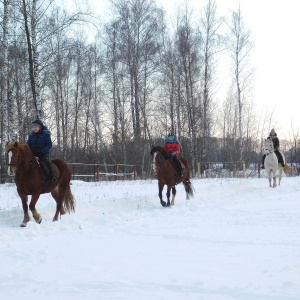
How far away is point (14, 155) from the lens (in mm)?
8047

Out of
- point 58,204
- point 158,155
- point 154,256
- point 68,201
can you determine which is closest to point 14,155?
point 58,204

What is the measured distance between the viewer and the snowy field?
12.7ft

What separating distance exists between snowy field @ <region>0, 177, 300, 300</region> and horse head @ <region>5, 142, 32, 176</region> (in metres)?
1.20

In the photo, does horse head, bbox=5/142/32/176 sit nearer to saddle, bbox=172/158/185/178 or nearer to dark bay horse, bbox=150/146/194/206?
dark bay horse, bbox=150/146/194/206

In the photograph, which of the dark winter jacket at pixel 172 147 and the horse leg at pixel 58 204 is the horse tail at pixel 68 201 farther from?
the dark winter jacket at pixel 172 147

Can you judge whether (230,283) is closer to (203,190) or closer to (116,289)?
(116,289)

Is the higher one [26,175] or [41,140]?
[41,140]

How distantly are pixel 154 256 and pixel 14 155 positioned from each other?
165 inches

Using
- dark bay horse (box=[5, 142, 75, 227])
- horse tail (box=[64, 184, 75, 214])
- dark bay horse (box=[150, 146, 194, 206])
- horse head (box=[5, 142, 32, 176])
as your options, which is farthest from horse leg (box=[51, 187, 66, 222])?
dark bay horse (box=[150, 146, 194, 206])

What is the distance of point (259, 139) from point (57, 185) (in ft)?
167

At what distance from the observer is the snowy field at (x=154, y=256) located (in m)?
3.87

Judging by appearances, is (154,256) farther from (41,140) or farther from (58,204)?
(41,140)

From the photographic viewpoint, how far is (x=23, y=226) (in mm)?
7805

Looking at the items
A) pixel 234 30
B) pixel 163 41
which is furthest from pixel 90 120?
pixel 234 30
